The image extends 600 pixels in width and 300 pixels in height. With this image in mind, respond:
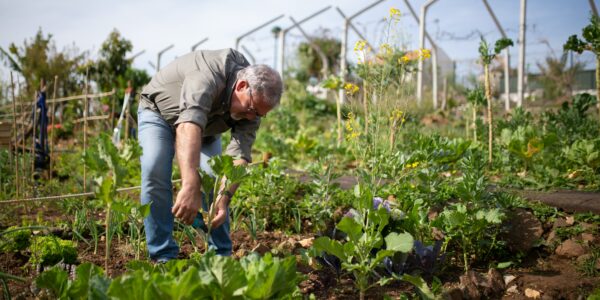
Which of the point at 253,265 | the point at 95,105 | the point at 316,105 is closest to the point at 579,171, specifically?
the point at 253,265

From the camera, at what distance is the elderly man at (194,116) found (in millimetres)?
2006

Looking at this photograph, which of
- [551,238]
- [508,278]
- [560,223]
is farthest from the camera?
[560,223]

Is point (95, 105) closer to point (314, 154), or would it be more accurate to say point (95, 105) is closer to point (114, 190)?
point (314, 154)

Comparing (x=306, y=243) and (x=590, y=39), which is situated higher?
(x=590, y=39)

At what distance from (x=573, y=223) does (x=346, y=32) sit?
368 inches

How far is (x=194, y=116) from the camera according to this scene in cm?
195

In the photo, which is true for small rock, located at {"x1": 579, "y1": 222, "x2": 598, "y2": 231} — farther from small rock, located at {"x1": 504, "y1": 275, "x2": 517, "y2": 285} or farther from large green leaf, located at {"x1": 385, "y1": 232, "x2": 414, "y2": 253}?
large green leaf, located at {"x1": 385, "y1": 232, "x2": 414, "y2": 253}

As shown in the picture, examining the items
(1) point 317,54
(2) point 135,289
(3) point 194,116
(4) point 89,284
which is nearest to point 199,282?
(2) point 135,289

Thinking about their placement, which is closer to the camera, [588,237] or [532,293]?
[532,293]

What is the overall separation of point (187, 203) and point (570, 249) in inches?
74.4

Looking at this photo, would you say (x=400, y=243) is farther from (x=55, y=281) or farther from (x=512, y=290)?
(x=55, y=281)

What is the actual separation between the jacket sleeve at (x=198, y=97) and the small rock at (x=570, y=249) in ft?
6.15

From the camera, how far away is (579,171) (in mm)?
3514

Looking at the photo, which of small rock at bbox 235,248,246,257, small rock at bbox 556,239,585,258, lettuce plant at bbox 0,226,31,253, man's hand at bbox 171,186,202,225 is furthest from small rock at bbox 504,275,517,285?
lettuce plant at bbox 0,226,31,253
